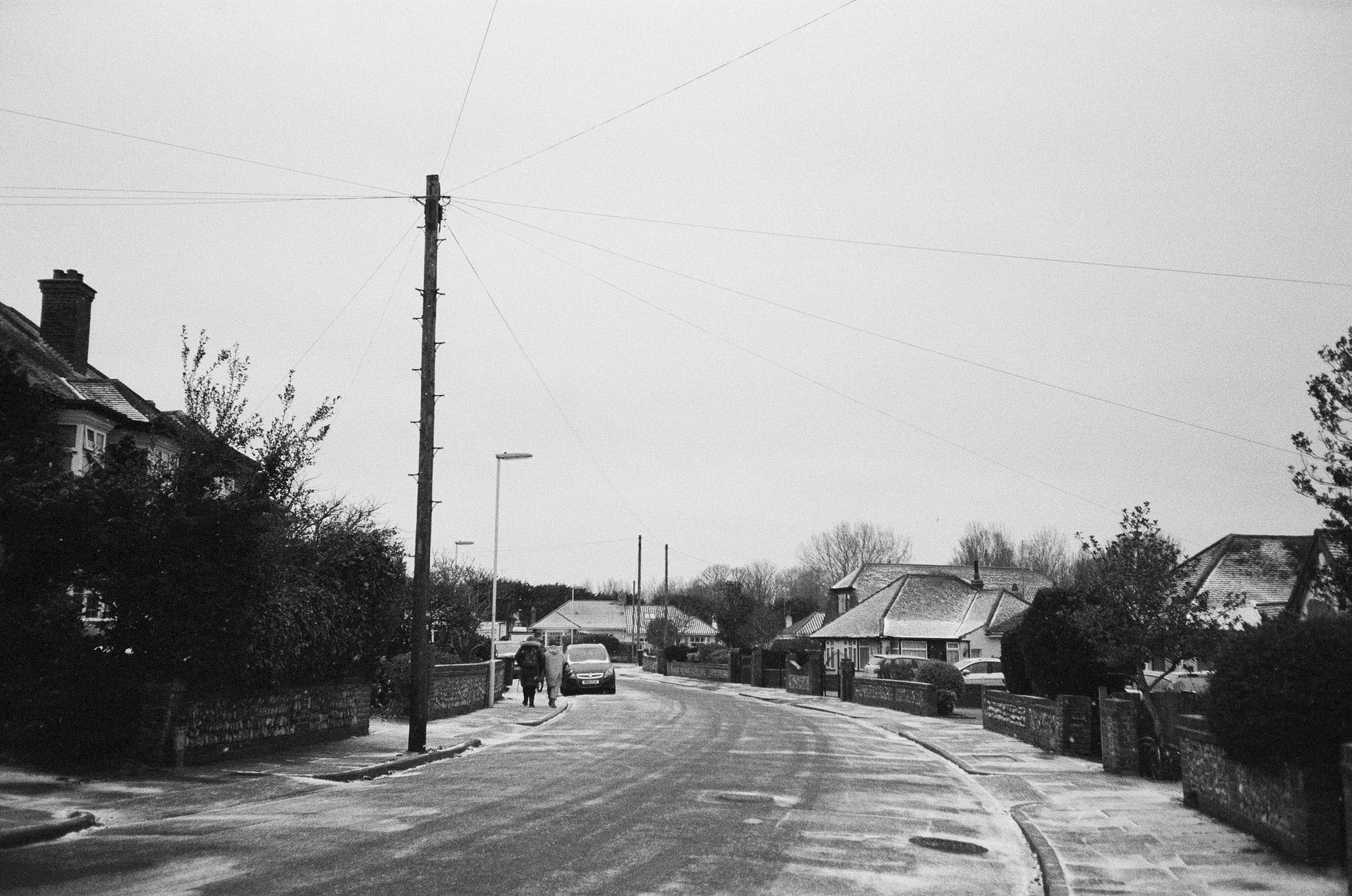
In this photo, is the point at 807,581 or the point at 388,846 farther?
the point at 807,581

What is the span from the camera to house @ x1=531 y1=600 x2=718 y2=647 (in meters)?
116

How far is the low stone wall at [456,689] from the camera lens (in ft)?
88.0

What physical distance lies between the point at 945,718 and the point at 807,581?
86604mm

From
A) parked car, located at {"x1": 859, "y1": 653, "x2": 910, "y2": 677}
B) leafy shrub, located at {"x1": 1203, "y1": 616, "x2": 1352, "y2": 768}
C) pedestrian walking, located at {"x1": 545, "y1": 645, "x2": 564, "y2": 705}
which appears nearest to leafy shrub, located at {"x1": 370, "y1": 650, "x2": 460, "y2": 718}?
pedestrian walking, located at {"x1": 545, "y1": 645, "x2": 564, "y2": 705}

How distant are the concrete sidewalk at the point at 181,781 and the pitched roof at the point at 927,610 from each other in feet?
132

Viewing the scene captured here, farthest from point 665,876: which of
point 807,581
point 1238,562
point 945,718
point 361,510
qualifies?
point 807,581

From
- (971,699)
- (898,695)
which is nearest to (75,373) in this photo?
(898,695)

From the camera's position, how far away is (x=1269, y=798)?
1103cm

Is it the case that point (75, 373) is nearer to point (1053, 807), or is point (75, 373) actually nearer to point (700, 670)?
point (1053, 807)

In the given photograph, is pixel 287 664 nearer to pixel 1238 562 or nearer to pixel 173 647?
pixel 173 647

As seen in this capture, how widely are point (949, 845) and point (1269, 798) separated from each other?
3.16m

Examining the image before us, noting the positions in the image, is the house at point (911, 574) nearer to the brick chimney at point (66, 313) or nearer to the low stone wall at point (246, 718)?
the brick chimney at point (66, 313)

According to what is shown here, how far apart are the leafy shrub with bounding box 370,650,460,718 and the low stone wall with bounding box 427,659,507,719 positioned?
0.60 metres

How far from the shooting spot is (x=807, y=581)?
11744 centimetres
